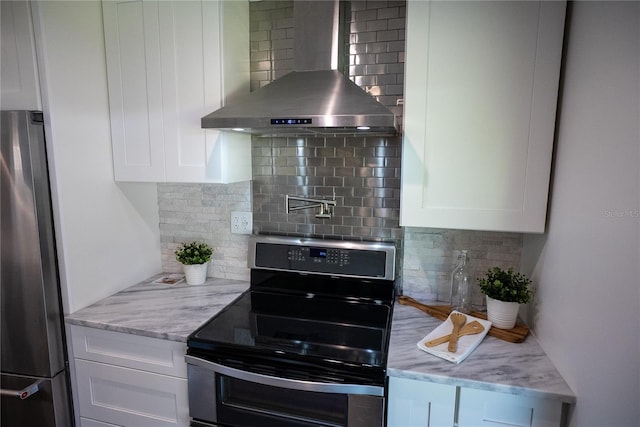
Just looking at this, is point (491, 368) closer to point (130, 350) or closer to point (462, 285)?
point (462, 285)

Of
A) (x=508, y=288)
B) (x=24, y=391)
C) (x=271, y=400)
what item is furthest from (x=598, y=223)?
(x=24, y=391)

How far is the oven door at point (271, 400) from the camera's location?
119cm

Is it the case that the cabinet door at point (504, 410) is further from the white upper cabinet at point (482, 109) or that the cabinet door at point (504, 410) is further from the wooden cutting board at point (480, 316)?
the white upper cabinet at point (482, 109)

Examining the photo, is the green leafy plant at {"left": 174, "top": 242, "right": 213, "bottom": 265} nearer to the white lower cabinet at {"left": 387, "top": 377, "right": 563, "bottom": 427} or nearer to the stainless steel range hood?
the stainless steel range hood

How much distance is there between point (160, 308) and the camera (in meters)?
1.62

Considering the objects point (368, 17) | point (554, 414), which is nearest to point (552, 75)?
point (368, 17)

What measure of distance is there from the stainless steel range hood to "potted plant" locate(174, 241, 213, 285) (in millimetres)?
772

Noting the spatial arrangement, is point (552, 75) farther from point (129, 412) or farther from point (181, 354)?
point (129, 412)

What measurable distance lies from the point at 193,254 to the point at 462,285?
1.31m

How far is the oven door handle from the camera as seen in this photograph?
1.18 metres

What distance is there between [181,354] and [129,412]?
0.42 metres

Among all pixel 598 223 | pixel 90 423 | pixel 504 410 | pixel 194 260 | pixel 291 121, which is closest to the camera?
pixel 598 223

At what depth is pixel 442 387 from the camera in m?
1.17

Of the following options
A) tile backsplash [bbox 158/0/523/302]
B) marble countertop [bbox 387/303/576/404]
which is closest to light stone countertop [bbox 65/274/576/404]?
marble countertop [bbox 387/303/576/404]
